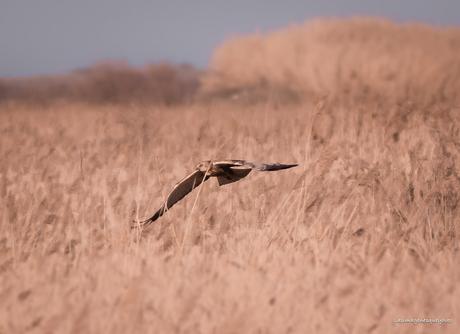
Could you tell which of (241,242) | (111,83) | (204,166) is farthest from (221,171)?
(111,83)

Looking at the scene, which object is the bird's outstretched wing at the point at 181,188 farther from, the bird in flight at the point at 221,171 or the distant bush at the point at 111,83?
the distant bush at the point at 111,83

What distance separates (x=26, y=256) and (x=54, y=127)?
3.21m

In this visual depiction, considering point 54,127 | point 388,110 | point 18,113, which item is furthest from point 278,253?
point 18,113

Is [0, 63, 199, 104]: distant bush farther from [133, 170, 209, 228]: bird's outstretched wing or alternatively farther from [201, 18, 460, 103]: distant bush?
[133, 170, 209, 228]: bird's outstretched wing

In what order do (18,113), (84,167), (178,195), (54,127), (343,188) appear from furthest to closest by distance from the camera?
(18,113), (54,127), (84,167), (343,188), (178,195)

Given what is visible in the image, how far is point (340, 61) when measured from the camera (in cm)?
1076

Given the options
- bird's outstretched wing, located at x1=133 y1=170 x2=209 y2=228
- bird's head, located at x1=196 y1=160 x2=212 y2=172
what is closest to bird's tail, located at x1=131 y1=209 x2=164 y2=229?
bird's outstretched wing, located at x1=133 y1=170 x2=209 y2=228

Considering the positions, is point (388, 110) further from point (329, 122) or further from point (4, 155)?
point (4, 155)

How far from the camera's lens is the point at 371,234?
7.88ft

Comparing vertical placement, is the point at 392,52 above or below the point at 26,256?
above

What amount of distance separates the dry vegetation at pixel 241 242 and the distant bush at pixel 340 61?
3754 mm

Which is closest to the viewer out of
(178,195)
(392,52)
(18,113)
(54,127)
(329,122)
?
(178,195)

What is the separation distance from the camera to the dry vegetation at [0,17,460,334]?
5.65 ft

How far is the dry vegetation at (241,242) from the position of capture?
1721 mm
